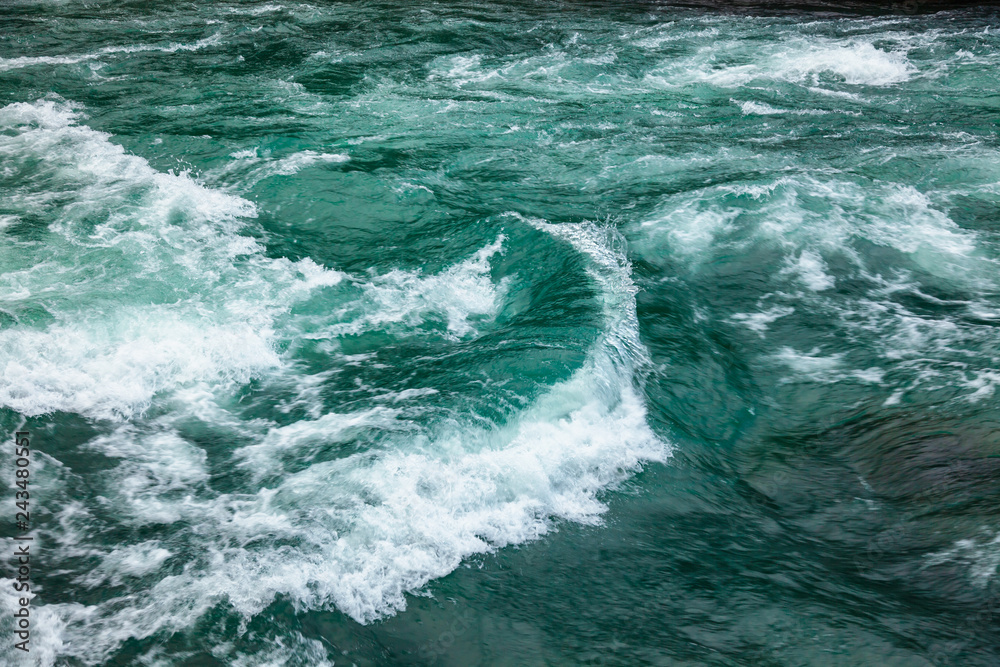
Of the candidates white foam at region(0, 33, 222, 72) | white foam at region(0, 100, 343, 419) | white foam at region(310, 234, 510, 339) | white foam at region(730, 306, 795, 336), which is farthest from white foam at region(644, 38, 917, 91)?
white foam at region(0, 33, 222, 72)

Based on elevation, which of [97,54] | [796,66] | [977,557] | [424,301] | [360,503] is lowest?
[360,503]

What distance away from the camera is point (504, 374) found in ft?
15.9

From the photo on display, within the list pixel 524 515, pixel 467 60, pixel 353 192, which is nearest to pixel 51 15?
pixel 467 60

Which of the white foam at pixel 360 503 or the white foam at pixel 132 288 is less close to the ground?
the white foam at pixel 132 288

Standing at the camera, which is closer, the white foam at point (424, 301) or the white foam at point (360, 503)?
the white foam at point (360, 503)

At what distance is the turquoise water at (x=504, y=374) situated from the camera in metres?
3.47

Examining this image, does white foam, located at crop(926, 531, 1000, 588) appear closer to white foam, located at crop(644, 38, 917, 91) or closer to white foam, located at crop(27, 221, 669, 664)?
white foam, located at crop(27, 221, 669, 664)

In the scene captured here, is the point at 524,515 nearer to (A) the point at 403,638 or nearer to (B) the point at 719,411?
(A) the point at 403,638

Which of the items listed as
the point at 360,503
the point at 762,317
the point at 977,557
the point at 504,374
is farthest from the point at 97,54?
the point at 977,557

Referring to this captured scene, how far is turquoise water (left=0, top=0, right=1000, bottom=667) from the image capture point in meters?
3.47

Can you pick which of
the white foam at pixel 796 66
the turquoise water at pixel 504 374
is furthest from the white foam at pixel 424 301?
the white foam at pixel 796 66

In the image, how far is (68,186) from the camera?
7234 millimetres

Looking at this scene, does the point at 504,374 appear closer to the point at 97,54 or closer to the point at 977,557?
the point at 977,557

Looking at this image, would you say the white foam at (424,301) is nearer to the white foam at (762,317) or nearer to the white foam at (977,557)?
the white foam at (762,317)
